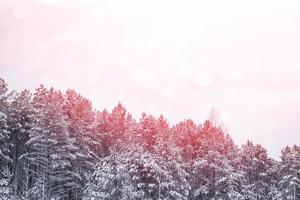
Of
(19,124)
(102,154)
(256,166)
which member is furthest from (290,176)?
(19,124)

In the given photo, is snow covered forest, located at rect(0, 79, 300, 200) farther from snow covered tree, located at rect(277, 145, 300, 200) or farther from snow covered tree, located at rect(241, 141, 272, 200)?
snow covered tree, located at rect(241, 141, 272, 200)

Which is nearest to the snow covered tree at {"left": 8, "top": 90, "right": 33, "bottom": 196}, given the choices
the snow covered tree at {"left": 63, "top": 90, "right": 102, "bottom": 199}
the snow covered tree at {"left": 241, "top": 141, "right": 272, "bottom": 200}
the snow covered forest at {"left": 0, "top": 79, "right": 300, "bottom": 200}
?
the snow covered forest at {"left": 0, "top": 79, "right": 300, "bottom": 200}

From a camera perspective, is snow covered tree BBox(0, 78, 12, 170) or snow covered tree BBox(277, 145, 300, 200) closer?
snow covered tree BBox(0, 78, 12, 170)

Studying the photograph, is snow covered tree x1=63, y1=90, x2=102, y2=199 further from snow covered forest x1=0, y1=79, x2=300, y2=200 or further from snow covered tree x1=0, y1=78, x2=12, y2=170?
snow covered tree x1=0, y1=78, x2=12, y2=170

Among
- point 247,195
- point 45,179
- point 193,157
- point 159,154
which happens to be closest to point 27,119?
point 45,179

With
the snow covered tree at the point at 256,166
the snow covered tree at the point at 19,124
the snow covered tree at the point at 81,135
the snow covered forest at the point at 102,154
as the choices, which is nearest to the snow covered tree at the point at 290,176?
the snow covered forest at the point at 102,154

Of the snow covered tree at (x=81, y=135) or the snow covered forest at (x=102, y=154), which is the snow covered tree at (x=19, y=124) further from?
the snow covered tree at (x=81, y=135)

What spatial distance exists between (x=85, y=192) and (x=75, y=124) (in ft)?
29.3

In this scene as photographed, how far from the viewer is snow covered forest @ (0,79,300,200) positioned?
5719 centimetres

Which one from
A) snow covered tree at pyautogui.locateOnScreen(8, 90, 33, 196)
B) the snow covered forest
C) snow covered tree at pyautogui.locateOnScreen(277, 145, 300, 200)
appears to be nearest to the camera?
the snow covered forest

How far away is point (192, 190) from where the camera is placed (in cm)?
6888

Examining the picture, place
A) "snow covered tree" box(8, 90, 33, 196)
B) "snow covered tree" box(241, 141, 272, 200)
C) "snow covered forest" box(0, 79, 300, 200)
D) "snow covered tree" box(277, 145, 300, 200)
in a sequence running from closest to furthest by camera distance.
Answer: "snow covered forest" box(0, 79, 300, 200)
"snow covered tree" box(8, 90, 33, 196)
"snow covered tree" box(277, 145, 300, 200)
"snow covered tree" box(241, 141, 272, 200)

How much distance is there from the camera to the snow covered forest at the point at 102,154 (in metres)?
57.2

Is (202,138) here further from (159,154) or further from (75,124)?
(75,124)
